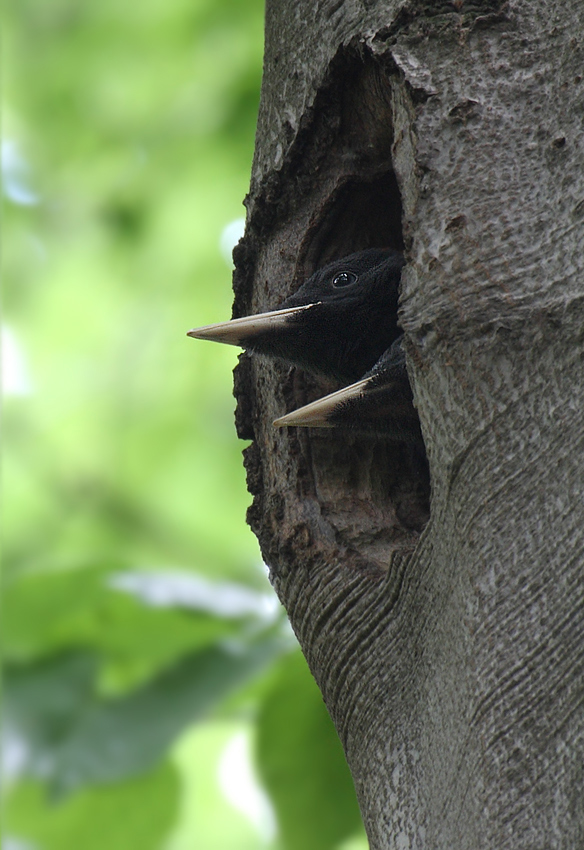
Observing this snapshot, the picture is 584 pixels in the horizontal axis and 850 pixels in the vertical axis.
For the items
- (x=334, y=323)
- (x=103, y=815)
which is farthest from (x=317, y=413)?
(x=103, y=815)

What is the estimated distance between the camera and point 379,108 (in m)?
1.98

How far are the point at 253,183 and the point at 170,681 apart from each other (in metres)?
1.41

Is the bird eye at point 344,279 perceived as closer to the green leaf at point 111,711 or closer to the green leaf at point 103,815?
the green leaf at point 111,711

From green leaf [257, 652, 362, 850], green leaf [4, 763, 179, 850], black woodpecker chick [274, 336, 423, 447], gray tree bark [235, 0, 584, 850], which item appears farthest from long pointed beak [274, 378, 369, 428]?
green leaf [4, 763, 179, 850]

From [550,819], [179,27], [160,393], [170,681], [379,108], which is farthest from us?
[160,393]

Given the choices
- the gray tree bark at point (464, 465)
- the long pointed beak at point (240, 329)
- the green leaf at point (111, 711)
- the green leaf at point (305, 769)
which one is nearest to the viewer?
the gray tree bark at point (464, 465)

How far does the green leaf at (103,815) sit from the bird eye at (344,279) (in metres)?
1.39

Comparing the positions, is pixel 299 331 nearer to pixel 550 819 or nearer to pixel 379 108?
pixel 379 108

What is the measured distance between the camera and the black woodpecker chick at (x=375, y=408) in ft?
6.34

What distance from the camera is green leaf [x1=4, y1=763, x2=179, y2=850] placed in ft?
9.24

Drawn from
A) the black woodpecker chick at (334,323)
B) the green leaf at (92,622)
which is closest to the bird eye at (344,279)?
the black woodpecker chick at (334,323)

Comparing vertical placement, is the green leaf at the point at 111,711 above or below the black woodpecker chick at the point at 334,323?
below

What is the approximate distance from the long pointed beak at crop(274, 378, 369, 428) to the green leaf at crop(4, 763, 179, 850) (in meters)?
1.31

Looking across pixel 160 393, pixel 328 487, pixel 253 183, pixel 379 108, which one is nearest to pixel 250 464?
pixel 328 487
